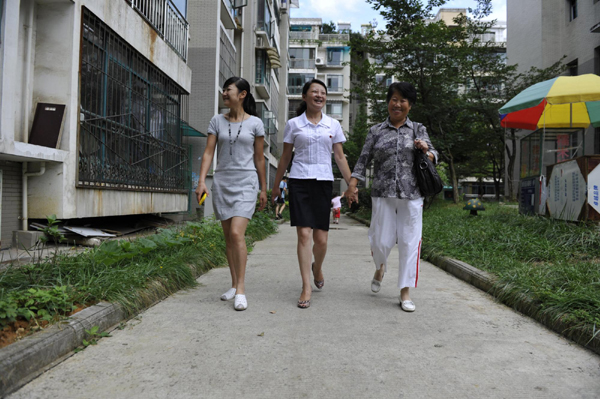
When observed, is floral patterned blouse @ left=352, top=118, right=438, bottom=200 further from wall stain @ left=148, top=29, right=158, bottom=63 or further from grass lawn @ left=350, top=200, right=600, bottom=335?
wall stain @ left=148, top=29, right=158, bottom=63

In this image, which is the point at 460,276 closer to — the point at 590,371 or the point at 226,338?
the point at 590,371

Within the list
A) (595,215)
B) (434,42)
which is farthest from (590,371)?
(434,42)

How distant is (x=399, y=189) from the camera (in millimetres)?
4227

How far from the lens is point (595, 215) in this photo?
7.44 meters

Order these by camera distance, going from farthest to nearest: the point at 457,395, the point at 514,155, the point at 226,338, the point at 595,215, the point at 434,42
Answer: the point at 514,155 < the point at 434,42 < the point at 595,215 < the point at 226,338 < the point at 457,395

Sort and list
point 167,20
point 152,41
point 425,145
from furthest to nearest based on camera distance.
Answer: point 167,20 < point 152,41 < point 425,145

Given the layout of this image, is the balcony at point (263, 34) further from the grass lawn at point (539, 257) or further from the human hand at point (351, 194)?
the human hand at point (351, 194)

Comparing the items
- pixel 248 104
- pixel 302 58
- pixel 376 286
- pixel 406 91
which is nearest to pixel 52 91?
pixel 248 104

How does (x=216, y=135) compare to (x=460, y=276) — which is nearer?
(x=216, y=135)

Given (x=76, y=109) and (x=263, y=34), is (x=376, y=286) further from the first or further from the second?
(x=263, y=34)

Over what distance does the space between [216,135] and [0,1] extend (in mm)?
3660

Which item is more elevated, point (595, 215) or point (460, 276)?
point (595, 215)

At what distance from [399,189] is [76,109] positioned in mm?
5116

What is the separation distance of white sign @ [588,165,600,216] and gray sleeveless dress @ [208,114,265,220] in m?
5.77
